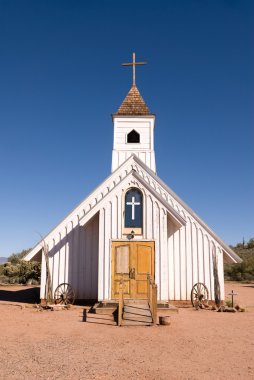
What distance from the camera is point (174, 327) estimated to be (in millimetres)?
9805

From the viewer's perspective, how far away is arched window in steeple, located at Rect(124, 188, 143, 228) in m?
14.0

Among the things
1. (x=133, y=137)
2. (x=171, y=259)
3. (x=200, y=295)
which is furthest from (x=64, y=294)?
(x=133, y=137)

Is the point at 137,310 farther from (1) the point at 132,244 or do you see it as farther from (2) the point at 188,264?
(2) the point at 188,264

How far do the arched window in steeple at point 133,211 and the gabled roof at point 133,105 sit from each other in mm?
6665

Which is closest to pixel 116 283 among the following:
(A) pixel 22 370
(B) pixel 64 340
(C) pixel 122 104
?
(B) pixel 64 340

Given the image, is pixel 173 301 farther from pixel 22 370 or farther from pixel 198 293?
pixel 22 370

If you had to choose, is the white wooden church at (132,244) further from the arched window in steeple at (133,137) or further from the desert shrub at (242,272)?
the desert shrub at (242,272)

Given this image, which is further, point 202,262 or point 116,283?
point 202,262

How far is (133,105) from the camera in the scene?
19.5 m

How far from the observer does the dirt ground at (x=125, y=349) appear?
5895 mm

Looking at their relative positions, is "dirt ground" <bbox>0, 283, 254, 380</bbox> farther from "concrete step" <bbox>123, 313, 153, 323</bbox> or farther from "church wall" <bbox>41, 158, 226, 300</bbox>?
"church wall" <bbox>41, 158, 226, 300</bbox>

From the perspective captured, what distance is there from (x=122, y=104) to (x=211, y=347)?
48.5 ft

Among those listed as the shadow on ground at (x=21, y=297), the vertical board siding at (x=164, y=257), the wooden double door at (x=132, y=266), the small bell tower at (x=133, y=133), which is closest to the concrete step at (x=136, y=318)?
the wooden double door at (x=132, y=266)

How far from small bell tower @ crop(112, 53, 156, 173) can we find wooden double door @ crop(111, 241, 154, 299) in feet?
18.5
